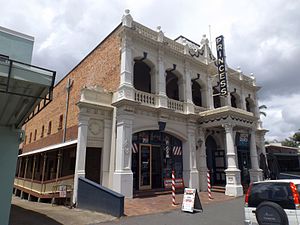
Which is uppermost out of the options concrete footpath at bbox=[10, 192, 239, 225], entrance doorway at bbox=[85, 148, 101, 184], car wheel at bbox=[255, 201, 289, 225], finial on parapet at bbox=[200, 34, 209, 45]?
finial on parapet at bbox=[200, 34, 209, 45]

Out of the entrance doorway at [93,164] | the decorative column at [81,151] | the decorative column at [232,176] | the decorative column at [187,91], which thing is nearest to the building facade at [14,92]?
the decorative column at [81,151]

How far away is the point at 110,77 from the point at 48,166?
945cm

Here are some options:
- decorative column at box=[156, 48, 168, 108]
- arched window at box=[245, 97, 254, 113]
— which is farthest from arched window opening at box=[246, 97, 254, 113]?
decorative column at box=[156, 48, 168, 108]

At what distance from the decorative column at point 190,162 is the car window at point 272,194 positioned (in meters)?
9.46

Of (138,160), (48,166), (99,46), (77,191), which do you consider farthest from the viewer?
(48,166)

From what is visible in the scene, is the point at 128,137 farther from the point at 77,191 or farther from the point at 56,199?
the point at 56,199

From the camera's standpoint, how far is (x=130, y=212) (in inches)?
385

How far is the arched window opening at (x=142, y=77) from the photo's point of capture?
55.9ft

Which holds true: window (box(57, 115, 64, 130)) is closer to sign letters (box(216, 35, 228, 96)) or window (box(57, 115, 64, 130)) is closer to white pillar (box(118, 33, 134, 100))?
→ white pillar (box(118, 33, 134, 100))

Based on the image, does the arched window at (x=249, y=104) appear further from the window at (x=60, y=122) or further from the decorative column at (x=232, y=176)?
the window at (x=60, y=122)

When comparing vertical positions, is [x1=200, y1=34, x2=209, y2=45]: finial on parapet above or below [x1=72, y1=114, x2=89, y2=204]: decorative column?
above

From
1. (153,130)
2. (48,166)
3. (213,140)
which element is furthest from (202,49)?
(48,166)

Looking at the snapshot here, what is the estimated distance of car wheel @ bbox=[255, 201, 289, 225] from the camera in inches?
207

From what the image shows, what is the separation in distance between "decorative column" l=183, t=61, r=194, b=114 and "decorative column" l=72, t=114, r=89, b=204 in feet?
24.3
